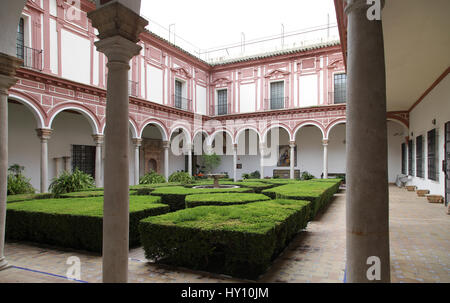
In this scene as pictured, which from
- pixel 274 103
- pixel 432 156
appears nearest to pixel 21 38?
pixel 274 103

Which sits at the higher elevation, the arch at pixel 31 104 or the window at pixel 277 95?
the window at pixel 277 95

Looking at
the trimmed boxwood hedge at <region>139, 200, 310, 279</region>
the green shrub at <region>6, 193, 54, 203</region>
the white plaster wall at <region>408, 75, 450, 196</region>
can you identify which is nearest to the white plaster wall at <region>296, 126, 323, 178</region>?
the white plaster wall at <region>408, 75, 450, 196</region>

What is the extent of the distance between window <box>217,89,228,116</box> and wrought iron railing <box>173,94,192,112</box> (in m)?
2.75

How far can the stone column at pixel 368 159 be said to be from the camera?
2150 mm

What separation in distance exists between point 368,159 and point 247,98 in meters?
19.1

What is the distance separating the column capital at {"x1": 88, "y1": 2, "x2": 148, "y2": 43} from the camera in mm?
2717

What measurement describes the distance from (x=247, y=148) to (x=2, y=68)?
65.2 feet

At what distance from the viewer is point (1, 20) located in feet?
12.2

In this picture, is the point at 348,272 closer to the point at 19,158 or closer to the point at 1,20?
the point at 1,20

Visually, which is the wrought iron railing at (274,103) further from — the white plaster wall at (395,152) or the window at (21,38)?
the window at (21,38)

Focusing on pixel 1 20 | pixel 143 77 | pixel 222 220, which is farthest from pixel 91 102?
pixel 222 220

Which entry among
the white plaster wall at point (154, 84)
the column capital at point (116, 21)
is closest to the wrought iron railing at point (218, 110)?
the white plaster wall at point (154, 84)

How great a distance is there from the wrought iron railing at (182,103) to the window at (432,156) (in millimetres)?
13496

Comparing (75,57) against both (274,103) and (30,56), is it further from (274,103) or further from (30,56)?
(274,103)
